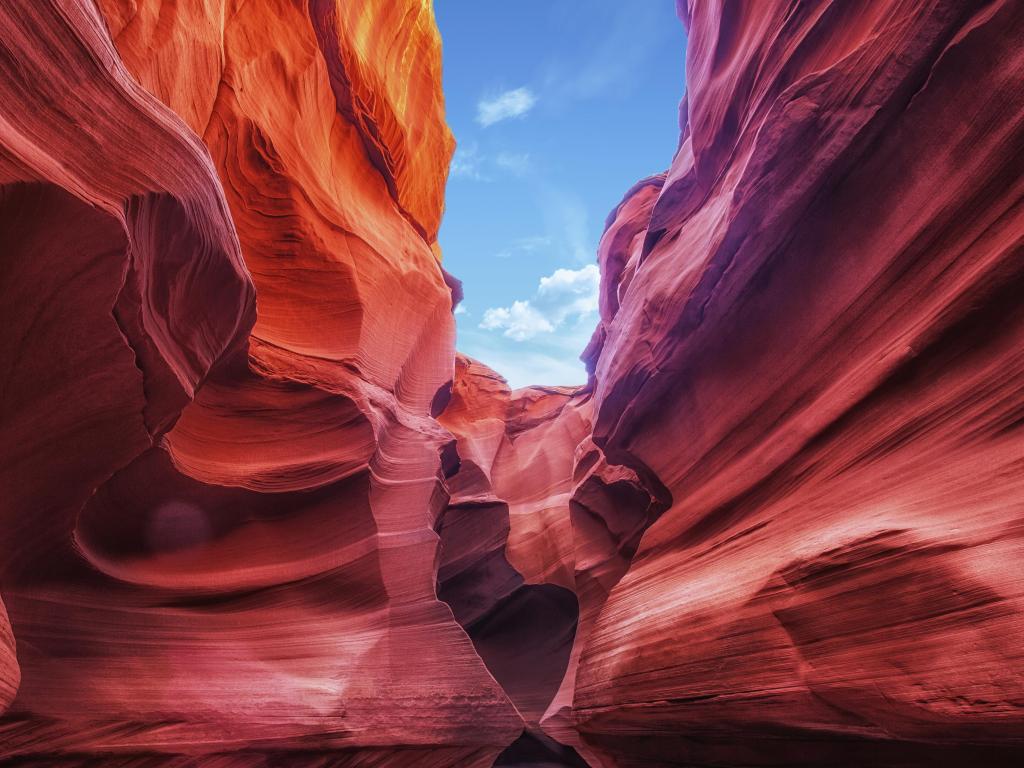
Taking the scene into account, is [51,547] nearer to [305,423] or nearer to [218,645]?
[218,645]

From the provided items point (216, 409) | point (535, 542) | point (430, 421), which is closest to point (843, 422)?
point (216, 409)


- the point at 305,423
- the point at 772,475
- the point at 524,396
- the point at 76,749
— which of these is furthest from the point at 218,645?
the point at 524,396

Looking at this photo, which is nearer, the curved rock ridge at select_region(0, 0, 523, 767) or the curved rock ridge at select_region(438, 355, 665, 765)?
the curved rock ridge at select_region(0, 0, 523, 767)

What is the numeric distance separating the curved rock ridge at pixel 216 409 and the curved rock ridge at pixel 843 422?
2682 millimetres

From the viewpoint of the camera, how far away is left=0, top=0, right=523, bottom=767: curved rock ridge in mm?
2959

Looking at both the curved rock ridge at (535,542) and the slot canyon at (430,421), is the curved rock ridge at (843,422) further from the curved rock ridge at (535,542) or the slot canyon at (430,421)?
the curved rock ridge at (535,542)

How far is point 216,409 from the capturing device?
237 inches

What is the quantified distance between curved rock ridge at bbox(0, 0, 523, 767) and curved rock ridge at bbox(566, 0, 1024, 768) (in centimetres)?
268

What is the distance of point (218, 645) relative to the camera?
5.26 metres

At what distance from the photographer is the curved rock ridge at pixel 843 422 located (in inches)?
124

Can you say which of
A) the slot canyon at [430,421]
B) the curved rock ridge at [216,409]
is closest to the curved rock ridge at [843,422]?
the slot canyon at [430,421]

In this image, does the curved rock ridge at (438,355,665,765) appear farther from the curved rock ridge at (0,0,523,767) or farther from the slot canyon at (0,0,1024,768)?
the curved rock ridge at (0,0,523,767)

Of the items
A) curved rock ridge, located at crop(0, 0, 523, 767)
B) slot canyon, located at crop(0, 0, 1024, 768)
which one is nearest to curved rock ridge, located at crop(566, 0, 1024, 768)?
slot canyon, located at crop(0, 0, 1024, 768)

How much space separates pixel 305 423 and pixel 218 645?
2.34 m
